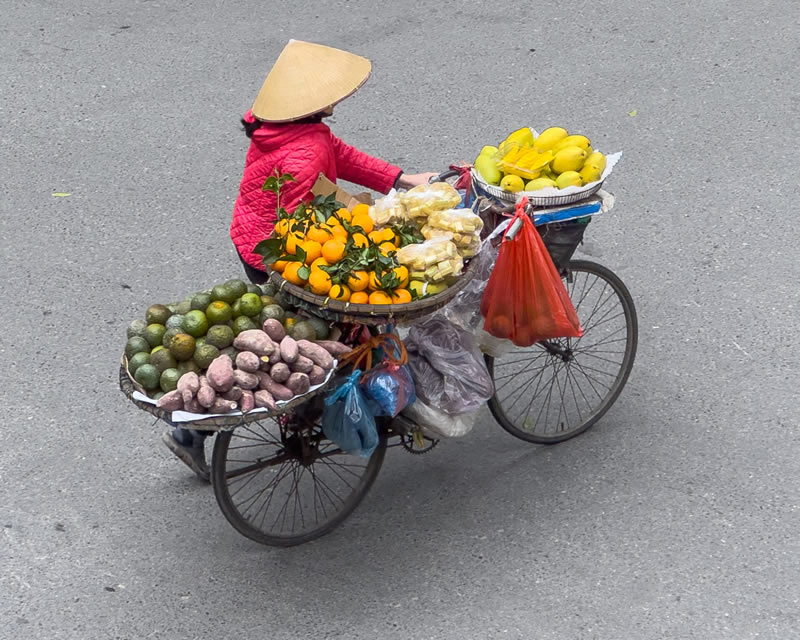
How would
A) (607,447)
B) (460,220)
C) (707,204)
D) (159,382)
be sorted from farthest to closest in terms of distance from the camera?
(707,204), (607,447), (460,220), (159,382)

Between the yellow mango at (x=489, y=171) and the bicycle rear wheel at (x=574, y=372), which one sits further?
the bicycle rear wheel at (x=574, y=372)

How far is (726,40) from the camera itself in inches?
321

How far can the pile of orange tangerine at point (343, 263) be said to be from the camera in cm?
374

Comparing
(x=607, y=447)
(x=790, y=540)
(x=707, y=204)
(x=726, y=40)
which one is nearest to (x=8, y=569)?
(x=607, y=447)

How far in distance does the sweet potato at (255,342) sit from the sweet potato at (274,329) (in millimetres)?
44

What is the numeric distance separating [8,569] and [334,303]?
177 centimetres

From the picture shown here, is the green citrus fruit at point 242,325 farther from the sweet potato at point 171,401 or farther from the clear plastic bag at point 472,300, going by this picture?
the clear plastic bag at point 472,300

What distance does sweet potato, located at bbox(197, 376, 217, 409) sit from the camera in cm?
349

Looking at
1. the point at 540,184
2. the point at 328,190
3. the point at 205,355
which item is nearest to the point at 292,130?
the point at 328,190

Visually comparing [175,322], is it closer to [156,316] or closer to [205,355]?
[156,316]

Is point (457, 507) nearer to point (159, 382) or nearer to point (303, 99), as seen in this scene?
point (159, 382)

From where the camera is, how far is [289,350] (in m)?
3.66

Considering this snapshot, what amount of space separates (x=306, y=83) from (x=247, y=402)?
139 centimetres

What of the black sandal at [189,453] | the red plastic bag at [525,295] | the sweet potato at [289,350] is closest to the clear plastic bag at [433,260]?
the red plastic bag at [525,295]
